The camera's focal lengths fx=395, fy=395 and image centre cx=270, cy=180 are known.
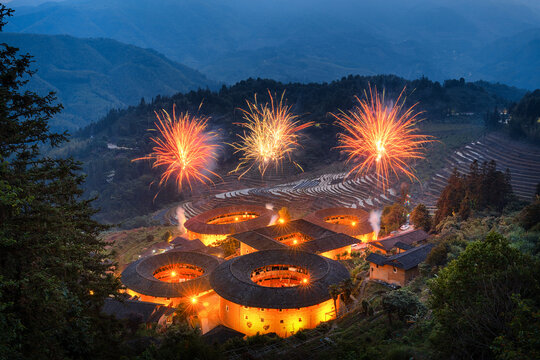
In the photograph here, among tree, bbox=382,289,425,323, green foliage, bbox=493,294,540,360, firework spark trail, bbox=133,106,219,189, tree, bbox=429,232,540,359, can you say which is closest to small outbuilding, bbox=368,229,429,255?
tree, bbox=382,289,425,323

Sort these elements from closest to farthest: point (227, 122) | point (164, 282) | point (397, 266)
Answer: point (397, 266) < point (164, 282) < point (227, 122)

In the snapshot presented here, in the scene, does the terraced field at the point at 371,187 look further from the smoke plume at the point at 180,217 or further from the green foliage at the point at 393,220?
the green foliage at the point at 393,220

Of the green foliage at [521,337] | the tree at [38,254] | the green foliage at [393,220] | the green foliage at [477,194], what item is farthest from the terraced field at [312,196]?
the green foliage at [521,337]

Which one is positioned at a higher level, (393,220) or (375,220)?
(393,220)

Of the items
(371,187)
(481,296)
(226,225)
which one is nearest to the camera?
(481,296)

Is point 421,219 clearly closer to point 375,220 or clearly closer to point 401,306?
point 375,220

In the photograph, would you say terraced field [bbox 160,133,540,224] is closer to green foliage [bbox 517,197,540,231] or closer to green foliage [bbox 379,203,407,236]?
green foliage [bbox 379,203,407,236]

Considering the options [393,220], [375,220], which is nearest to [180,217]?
[375,220]
